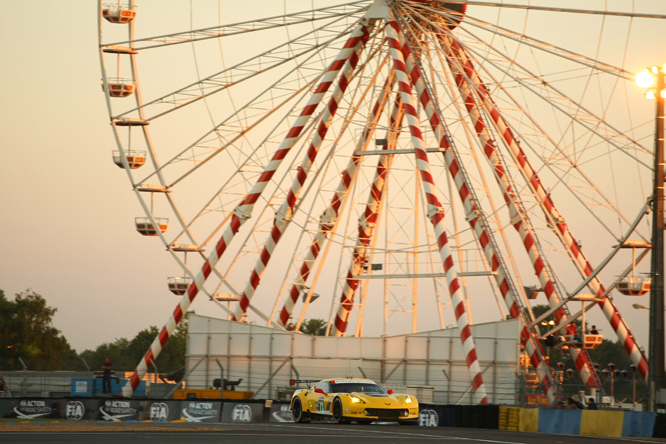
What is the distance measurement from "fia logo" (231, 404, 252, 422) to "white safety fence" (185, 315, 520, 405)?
6.22 metres

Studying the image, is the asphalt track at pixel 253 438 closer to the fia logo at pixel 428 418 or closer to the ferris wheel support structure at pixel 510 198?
the fia logo at pixel 428 418

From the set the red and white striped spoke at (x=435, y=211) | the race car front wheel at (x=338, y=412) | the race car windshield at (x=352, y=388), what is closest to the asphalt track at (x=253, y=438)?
the race car front wheel at (x=338, y=412)

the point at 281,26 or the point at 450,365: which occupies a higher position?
the point at 281,26

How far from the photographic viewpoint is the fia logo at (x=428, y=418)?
2834 cm

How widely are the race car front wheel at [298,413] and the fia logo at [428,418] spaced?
3.83m

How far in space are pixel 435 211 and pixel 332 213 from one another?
9347 mm

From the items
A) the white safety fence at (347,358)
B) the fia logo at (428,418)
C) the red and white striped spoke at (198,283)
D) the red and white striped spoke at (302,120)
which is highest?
the red and white striped spoke at (302,120)

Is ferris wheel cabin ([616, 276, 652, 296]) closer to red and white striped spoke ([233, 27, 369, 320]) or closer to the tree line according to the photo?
red and white striped spoke ([233, 27, 369, 320])

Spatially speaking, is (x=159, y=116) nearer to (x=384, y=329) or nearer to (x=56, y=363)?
(x=384, y=329)

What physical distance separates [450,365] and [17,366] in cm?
7492

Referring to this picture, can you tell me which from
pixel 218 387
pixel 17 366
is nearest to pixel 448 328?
pixel 218 387

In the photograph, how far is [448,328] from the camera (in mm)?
38125

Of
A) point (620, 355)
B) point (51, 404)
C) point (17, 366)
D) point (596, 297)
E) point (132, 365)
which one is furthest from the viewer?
point (132, 365)

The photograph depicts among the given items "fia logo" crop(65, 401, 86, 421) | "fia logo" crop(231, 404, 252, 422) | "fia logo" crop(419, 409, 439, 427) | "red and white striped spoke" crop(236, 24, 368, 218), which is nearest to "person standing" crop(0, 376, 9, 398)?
"fia logo" crop(65, 401, 86, 421)
